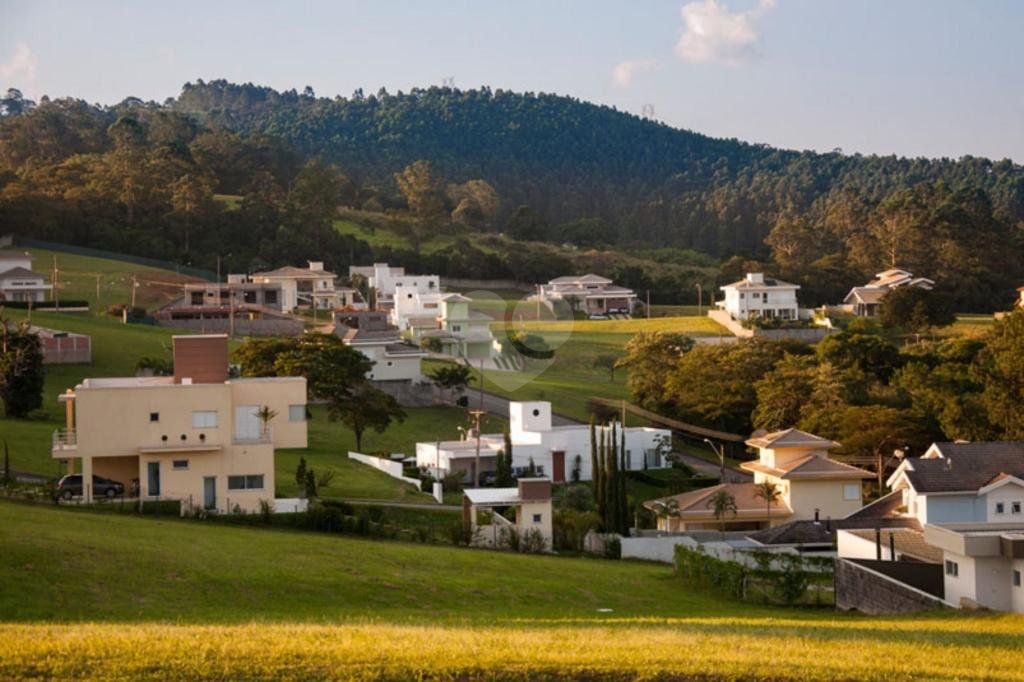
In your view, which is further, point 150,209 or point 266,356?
point 150,209

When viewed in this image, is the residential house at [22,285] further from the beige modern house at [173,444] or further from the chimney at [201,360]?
the beige modern house at [173,444]

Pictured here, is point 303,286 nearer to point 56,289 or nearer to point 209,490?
point 56,289

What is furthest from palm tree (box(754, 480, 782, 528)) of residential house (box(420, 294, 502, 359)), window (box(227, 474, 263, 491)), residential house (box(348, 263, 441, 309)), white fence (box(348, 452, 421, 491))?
residential house (box(348, 263, 441, 309))

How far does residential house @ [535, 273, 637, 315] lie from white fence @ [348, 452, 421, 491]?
1626 inches

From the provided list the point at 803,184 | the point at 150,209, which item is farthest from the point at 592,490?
the point at 803,184

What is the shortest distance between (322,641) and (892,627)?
778 cm

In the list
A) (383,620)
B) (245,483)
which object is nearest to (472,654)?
Answer: (383,620)

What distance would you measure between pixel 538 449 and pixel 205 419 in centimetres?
1368

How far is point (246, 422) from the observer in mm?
31672

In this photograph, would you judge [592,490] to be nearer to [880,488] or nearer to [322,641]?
[880,488]

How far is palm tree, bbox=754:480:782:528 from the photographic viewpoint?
37.7m

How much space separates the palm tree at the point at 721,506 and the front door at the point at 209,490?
12780 mm

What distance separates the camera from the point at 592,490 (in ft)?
127

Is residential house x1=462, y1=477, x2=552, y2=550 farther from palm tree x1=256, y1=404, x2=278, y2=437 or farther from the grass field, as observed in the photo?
palm tree x1=256, y1=404, x2=278, y2=437
